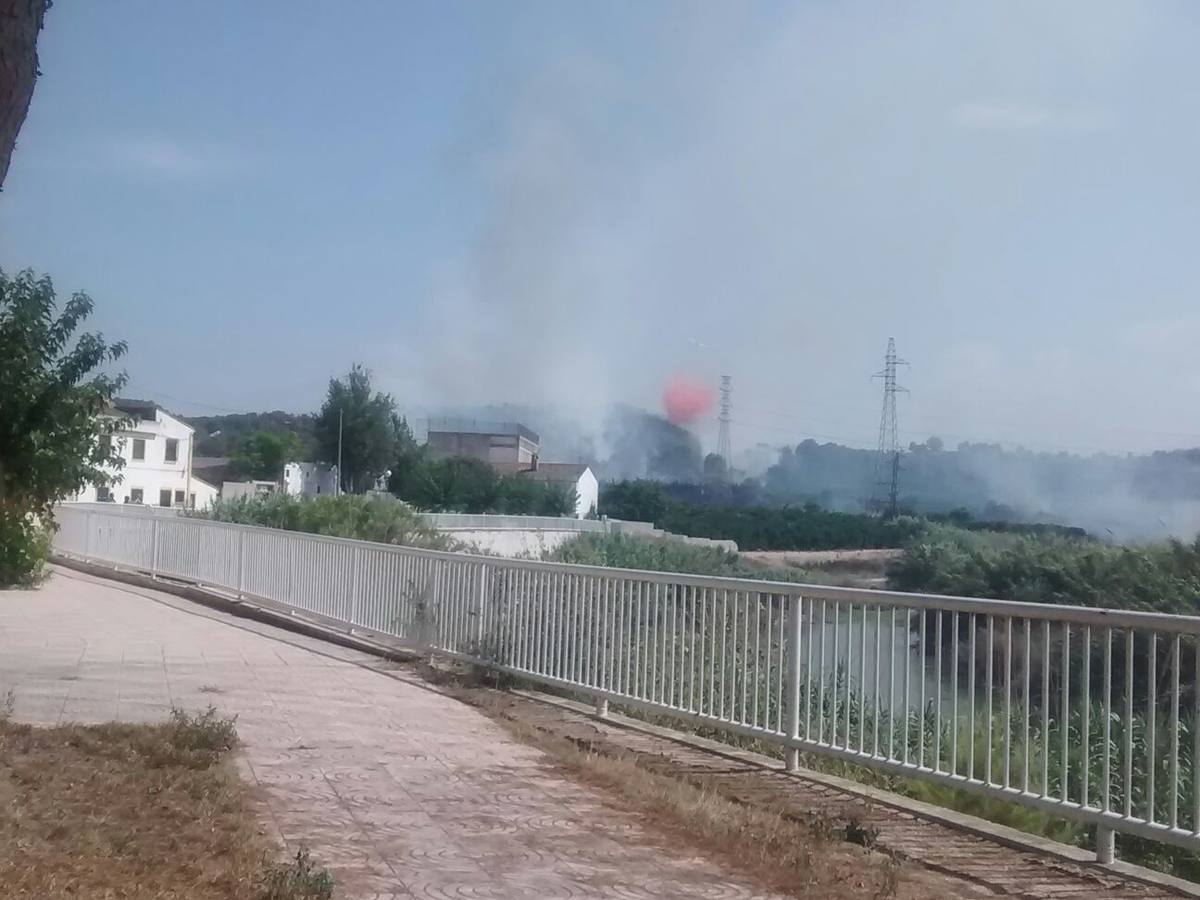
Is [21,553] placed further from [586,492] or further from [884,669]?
[586,492]

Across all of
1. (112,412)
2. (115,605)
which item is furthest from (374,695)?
(112,412)

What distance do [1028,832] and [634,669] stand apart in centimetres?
337

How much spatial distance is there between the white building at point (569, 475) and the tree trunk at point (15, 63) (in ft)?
197

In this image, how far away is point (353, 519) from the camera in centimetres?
2727

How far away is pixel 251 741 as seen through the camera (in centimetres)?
865

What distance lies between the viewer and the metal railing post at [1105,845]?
6.17 meters

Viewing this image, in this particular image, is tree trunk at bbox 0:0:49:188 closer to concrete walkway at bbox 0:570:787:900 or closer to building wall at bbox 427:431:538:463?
concrete walkway at bbox 0:570:787:900

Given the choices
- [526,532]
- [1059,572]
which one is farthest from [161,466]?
[1059,572]

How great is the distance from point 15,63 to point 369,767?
5.15 metres

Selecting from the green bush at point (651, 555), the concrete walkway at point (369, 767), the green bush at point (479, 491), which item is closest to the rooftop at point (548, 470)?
the green bush at point (479, 491)

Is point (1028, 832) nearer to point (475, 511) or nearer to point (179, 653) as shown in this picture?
point (179, 653)

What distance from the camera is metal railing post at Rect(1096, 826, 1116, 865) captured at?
20.2ft

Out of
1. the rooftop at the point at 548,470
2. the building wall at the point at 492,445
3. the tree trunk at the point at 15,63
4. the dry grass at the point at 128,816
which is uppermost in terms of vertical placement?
the building wall at the point at 492,445

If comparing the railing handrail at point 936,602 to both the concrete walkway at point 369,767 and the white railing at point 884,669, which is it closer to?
the white railing at point 884,669
